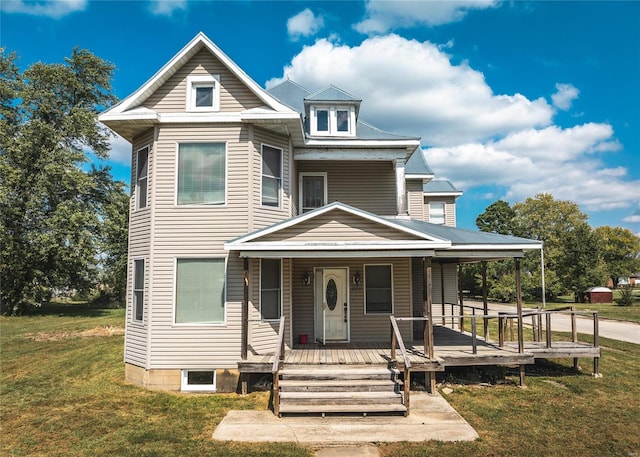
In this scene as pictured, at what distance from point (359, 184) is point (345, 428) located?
788 centimetres

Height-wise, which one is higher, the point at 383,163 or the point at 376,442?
the point at 383,163

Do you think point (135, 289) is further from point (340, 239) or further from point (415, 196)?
point (415, 196)

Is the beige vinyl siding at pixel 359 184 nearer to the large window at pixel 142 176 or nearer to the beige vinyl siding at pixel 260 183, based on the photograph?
the beige vinyl siding at pixel 260 183

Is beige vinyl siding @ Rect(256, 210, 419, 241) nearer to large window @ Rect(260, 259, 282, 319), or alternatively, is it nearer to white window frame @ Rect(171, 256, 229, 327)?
large window @ Rect(260, 259, 282, 319)

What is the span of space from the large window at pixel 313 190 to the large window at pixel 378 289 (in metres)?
2.79

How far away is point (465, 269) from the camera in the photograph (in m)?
42.4

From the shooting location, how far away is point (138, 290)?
10672 mm

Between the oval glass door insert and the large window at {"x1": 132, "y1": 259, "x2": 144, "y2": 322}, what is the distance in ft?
16.8

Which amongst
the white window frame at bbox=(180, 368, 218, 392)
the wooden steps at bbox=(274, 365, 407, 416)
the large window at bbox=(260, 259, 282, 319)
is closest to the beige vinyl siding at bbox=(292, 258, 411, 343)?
the large window at bbox=(260, 259, 282, 319)

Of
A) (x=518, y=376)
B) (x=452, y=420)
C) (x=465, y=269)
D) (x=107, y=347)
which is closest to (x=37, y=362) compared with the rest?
(x=107, y=347)

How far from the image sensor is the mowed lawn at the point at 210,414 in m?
6.80

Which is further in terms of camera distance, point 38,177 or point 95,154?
point 95,154

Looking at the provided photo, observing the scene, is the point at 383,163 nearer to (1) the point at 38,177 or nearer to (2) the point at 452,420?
(2) the point at 452,420

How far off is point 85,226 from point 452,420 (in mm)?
25636
